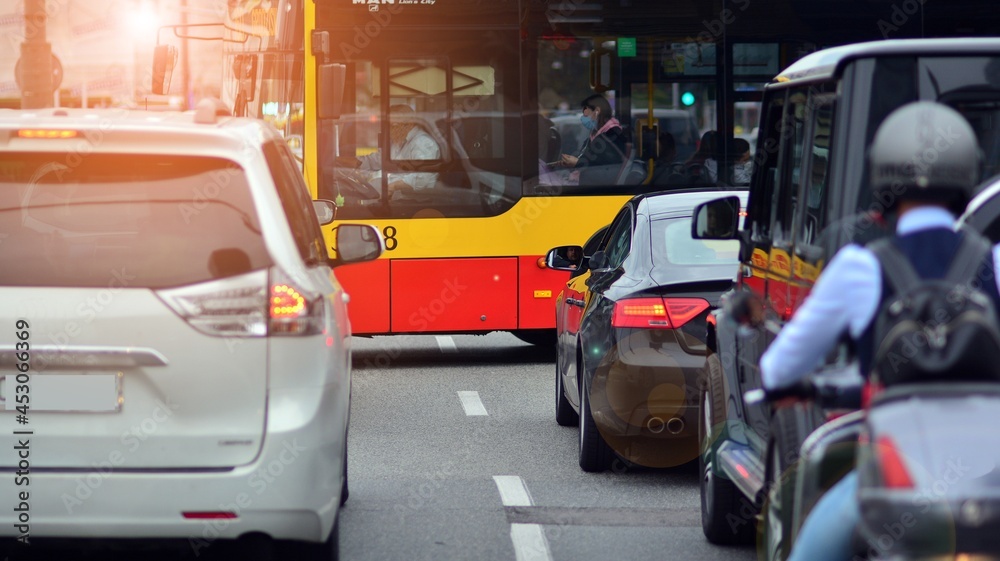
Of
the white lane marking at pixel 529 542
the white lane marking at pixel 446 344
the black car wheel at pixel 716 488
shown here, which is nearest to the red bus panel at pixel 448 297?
the white lane marking at pixel 446 344

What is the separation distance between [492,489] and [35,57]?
17.5m

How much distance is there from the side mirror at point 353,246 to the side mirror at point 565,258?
3.09m

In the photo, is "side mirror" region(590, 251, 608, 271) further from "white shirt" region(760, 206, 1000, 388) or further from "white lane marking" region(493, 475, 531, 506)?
"white shirt" region(760, 206, 1000, 388)

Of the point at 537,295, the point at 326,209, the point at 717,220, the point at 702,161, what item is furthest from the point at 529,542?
the point at 702,161

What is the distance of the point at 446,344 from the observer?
16.0 meters

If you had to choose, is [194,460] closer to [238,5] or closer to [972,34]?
[972,34]

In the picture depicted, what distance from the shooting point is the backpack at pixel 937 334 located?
305 cm

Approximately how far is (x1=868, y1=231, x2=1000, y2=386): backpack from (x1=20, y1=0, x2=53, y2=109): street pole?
21297 millimetres

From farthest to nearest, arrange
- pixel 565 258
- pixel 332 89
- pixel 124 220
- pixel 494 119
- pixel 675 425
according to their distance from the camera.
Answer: pixel 494 119 → pixel 332 89 → pixel 565 258 → pixel 675 425 → pixel 124 220

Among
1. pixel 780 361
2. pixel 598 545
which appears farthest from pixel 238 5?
pixel 780 361

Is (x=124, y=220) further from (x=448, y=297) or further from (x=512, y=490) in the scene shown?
(x=448, y=297)

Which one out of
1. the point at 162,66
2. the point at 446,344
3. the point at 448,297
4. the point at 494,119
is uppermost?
the point at 162,66

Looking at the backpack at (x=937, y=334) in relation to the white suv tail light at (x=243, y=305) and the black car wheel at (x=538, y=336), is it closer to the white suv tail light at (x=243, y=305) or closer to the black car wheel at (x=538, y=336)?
the white suv tail light at (x=243, y=305)

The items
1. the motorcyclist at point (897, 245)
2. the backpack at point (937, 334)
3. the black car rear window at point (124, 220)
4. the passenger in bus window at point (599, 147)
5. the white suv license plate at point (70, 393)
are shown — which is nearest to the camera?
the backpack at point (937, 334)
